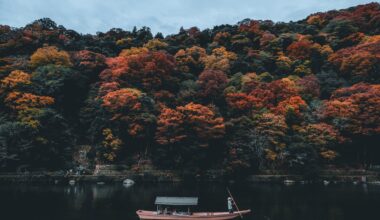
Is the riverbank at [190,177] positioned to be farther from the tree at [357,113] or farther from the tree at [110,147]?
the tree at [357,113]

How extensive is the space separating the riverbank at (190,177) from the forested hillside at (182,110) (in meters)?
1.45

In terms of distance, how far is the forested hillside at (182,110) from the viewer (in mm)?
49469

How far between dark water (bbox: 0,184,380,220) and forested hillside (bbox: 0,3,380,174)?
23.3 feet

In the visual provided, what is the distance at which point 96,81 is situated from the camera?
67562mm

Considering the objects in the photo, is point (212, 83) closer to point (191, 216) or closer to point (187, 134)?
point (187, 134)

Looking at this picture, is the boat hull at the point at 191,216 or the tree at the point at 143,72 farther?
the tree at the point at 143,72

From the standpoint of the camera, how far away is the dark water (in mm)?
26297

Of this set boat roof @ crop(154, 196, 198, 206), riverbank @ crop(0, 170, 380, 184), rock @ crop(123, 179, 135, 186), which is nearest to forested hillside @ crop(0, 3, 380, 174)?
riverbank @ crop(0, 170, 380, 184)

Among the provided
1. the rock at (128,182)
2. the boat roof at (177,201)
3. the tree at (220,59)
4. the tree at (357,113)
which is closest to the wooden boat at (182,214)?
the boat roof at (177,201)

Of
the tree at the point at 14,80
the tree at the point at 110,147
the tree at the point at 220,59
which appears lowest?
the tree at the point at 110,147

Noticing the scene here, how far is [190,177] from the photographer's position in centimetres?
4866

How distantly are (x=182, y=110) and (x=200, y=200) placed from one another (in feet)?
62.5

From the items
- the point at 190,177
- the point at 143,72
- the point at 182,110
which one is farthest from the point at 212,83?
the point at 190,177

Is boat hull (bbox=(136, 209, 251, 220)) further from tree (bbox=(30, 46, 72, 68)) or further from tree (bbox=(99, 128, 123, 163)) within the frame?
tree (bbox=(30, 46, 72, 68))
